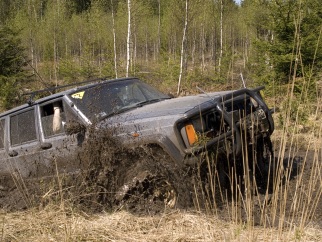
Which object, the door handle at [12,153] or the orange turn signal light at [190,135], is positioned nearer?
the orange turn signal light at [190,135]

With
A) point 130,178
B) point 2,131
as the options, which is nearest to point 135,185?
point 130,178

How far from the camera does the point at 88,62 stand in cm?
2714

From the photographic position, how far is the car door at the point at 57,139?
488 centimetres

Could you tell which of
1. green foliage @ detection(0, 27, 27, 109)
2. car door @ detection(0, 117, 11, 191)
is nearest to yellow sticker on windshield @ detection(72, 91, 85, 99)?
car door @ detection(0, 117, 11, 191)

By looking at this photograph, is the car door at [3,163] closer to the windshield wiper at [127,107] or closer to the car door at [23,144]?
the car door at [23,144]

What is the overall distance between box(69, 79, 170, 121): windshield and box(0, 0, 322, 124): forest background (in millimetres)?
995

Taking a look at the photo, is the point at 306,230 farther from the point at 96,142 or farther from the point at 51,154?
the point at 51,154

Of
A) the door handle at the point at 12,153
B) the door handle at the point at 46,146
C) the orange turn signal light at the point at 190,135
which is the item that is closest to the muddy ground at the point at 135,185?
the orange turn signal light at the point at 190,135

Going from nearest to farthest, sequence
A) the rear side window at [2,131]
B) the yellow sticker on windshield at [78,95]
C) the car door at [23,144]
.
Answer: the yellow sticker on windshield at [78,95] < the car door at [23,144] < the rear side window at [2,131]

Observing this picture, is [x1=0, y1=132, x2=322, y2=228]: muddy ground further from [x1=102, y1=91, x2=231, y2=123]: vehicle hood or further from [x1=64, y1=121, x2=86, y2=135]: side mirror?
[x1=102, y1=91, x2=231, y2=123]: vehicle hood

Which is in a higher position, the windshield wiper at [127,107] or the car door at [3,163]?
the windshield wiper at [127,107]

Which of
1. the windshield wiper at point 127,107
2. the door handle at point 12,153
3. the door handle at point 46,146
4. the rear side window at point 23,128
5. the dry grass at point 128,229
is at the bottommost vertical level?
the dry grass at point 128,229

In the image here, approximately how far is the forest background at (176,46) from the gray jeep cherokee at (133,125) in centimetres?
48

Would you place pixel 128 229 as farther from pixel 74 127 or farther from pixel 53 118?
pixel 53 118
